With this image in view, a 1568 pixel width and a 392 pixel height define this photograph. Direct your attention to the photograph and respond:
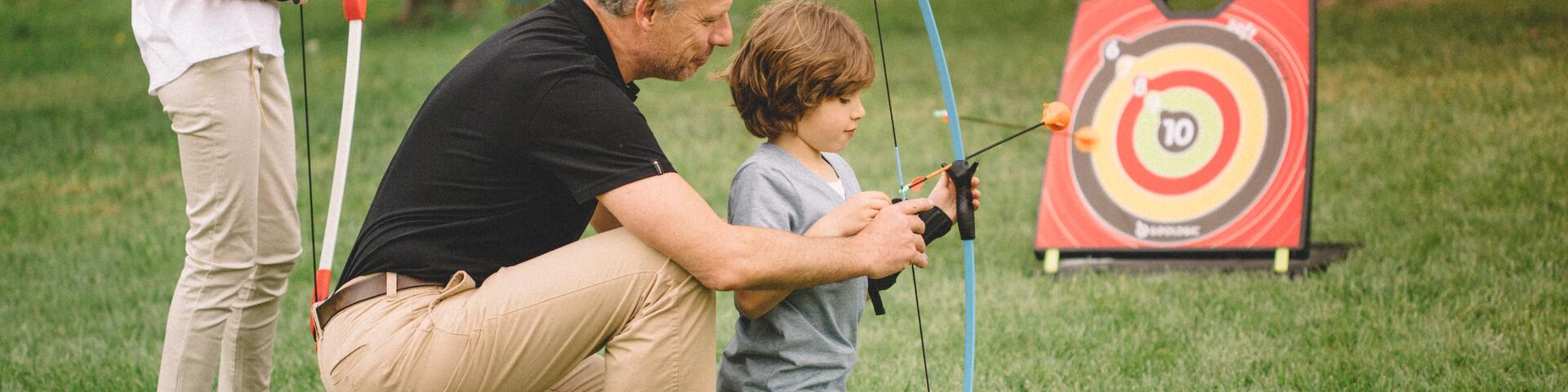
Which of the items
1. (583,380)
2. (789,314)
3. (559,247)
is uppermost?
(559,247)

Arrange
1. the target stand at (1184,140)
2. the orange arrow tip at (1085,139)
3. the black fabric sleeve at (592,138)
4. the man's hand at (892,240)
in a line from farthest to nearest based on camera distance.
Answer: the target stand at (1184,140)
the orange arrow tip at (1085,139)
the man's hand at (892,240)
the black fabric sleeve at (592,138)

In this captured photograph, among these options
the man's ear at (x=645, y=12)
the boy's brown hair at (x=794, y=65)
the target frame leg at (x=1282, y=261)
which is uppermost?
the man's ear at (x=645, y=12)

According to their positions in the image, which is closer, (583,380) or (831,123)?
(831,123)

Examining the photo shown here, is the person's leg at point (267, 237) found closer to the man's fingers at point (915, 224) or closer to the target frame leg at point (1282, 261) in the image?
the man's fingers at point (915, 224)

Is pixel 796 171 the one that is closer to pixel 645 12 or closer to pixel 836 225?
pixel 836 225

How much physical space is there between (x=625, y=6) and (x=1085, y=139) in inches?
51.3

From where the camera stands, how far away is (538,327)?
87.8 inches

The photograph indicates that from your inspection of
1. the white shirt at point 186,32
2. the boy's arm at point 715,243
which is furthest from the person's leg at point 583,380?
the white shirt at point 186,32

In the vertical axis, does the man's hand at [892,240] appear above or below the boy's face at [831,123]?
below

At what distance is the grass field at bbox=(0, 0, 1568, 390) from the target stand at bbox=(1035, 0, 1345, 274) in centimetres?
18

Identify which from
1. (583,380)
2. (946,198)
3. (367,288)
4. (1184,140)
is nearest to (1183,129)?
(1184,140)

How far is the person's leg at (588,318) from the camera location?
2.22 m

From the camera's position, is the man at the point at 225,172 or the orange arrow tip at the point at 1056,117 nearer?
the orange arrow tip at the point at 1056,117

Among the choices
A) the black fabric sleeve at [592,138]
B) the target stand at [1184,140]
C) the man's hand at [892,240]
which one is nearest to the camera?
the black fabric sleeve at [592,138]
